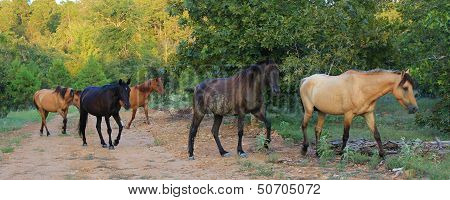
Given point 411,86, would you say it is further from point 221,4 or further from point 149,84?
point 149,84

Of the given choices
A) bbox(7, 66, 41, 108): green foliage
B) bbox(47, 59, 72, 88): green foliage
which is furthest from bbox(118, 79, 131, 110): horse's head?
bbox(47, 59, 72, 88): green foliage

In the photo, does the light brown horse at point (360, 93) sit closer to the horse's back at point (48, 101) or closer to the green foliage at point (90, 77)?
the horse's back at point (48, 101)

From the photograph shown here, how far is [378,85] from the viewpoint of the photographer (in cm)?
957

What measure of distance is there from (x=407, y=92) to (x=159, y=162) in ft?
17.1

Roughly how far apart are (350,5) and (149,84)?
9.44 metres

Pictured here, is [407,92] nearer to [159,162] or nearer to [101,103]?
[159,162]

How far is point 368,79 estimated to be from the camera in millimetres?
9695

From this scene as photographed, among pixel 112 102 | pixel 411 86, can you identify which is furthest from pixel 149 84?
pixel 411 86

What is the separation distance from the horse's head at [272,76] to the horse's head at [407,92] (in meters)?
2.39

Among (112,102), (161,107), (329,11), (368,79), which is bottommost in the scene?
A: (161,107)

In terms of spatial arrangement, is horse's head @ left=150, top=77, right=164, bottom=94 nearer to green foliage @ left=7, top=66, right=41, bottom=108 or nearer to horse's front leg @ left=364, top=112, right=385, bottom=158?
horse's front leg @ left=364, top=112, right=385, bottom=158

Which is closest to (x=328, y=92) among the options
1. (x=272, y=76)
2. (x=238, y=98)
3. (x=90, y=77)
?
(x=272, y=76)

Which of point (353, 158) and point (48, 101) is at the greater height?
point (48, 101)

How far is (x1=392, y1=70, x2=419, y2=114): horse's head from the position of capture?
9.23 m
